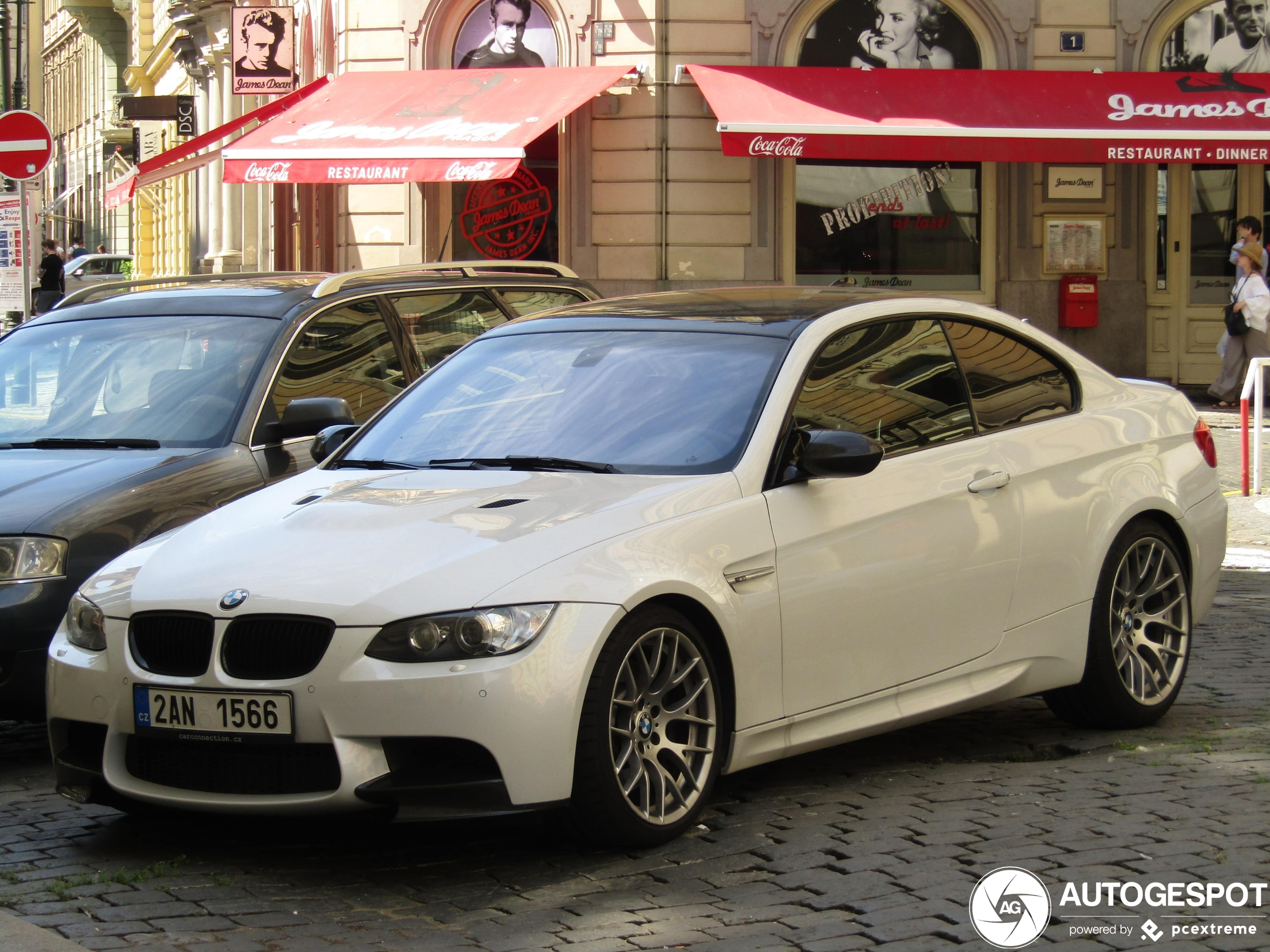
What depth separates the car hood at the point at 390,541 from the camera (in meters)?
4.35

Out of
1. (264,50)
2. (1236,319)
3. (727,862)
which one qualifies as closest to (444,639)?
(727,862)

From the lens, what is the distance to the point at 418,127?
19766 mm

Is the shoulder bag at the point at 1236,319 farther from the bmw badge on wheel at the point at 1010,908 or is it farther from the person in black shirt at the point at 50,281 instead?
the person in black shirt at the point at 50,281

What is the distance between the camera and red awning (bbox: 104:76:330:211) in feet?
72.6

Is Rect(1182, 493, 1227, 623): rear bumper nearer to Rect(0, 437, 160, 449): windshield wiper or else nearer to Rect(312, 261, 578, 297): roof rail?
Rect(312, 261, 578, 297): roof rail

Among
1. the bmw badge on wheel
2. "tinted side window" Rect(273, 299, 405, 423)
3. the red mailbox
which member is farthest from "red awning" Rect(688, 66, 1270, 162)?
the bmw badge on wheel

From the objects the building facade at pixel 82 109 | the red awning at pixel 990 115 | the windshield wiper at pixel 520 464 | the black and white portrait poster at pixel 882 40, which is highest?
the building facade at pixel 82 109

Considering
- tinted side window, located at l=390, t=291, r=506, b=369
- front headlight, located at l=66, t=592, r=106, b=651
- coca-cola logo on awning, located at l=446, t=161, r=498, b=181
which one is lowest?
front headlight, located at l=66, t=592, r=106, b=651

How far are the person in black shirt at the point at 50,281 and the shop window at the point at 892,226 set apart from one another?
16.9 metres

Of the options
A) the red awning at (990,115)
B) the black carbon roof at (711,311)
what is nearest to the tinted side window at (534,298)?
the black carbon roof at (711,311)

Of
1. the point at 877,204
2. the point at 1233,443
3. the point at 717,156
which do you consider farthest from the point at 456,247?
the point at 1233,443

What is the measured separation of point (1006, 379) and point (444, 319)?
118 inches

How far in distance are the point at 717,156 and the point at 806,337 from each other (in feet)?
50.9

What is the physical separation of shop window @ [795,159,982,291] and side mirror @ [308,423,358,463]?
15273mm
